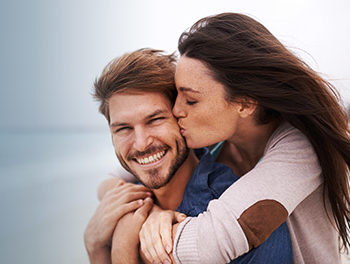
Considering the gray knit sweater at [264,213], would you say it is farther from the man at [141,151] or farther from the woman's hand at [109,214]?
the woman's hand at [109,214]

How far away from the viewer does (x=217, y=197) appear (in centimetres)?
135

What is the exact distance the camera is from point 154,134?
4.83 ft

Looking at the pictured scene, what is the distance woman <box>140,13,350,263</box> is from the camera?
47.8 inches

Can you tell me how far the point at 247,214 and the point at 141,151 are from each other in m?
0.70

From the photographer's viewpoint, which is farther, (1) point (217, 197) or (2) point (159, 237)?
(1) point (217, 197)

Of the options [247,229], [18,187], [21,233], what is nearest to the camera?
[247,229]

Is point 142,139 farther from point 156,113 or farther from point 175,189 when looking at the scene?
point 175,189

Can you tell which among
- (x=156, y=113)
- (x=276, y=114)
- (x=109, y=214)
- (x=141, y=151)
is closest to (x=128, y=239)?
(x=109, y=214)

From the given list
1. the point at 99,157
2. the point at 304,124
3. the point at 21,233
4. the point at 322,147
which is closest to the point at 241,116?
the point at 304,124

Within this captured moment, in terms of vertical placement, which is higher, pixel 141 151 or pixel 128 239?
pixel 141 151

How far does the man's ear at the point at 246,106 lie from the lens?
1.40 m

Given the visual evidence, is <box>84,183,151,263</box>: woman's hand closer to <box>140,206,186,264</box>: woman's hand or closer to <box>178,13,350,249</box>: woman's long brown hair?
<box>140,206,186,264</box>: woman's hand

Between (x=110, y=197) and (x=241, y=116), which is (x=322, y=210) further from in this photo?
(x=110, y=197)

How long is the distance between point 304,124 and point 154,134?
80cm
